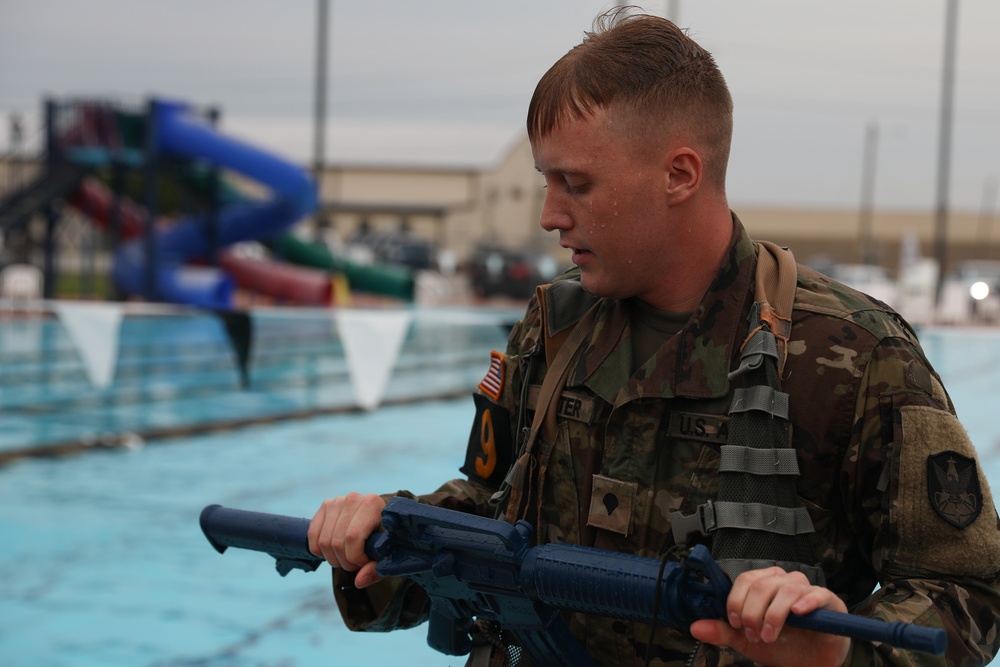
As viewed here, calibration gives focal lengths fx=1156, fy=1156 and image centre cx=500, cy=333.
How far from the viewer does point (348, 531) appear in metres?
1.85

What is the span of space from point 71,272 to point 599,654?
45.5 m

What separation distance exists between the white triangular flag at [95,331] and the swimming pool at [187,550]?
199cm

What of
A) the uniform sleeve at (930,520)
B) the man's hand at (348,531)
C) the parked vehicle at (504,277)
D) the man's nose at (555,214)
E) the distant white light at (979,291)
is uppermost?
the man's nose at (555,214)

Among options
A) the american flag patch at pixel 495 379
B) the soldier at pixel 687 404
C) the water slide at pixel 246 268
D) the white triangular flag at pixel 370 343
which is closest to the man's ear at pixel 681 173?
the soldier at pixel 687 404

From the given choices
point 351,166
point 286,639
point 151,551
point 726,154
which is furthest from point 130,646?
point 351,166

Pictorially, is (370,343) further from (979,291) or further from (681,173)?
(979,291)

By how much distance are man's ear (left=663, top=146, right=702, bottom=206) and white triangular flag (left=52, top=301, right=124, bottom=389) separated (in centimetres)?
1032

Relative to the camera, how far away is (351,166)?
64.2 m

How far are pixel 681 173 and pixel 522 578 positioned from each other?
663 mm

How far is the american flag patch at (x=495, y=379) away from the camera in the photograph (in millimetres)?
2086

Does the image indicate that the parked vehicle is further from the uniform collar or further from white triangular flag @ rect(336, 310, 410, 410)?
the uniform collar

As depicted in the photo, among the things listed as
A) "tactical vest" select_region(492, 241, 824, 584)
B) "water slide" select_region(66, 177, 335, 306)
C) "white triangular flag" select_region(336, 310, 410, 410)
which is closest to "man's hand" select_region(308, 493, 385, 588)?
"tactical vest" select_region(492, 241, 824, 584)

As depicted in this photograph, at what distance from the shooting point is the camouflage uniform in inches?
62.6

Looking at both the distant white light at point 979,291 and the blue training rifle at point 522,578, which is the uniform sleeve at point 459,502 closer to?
the blue training rifle at point 522,578
